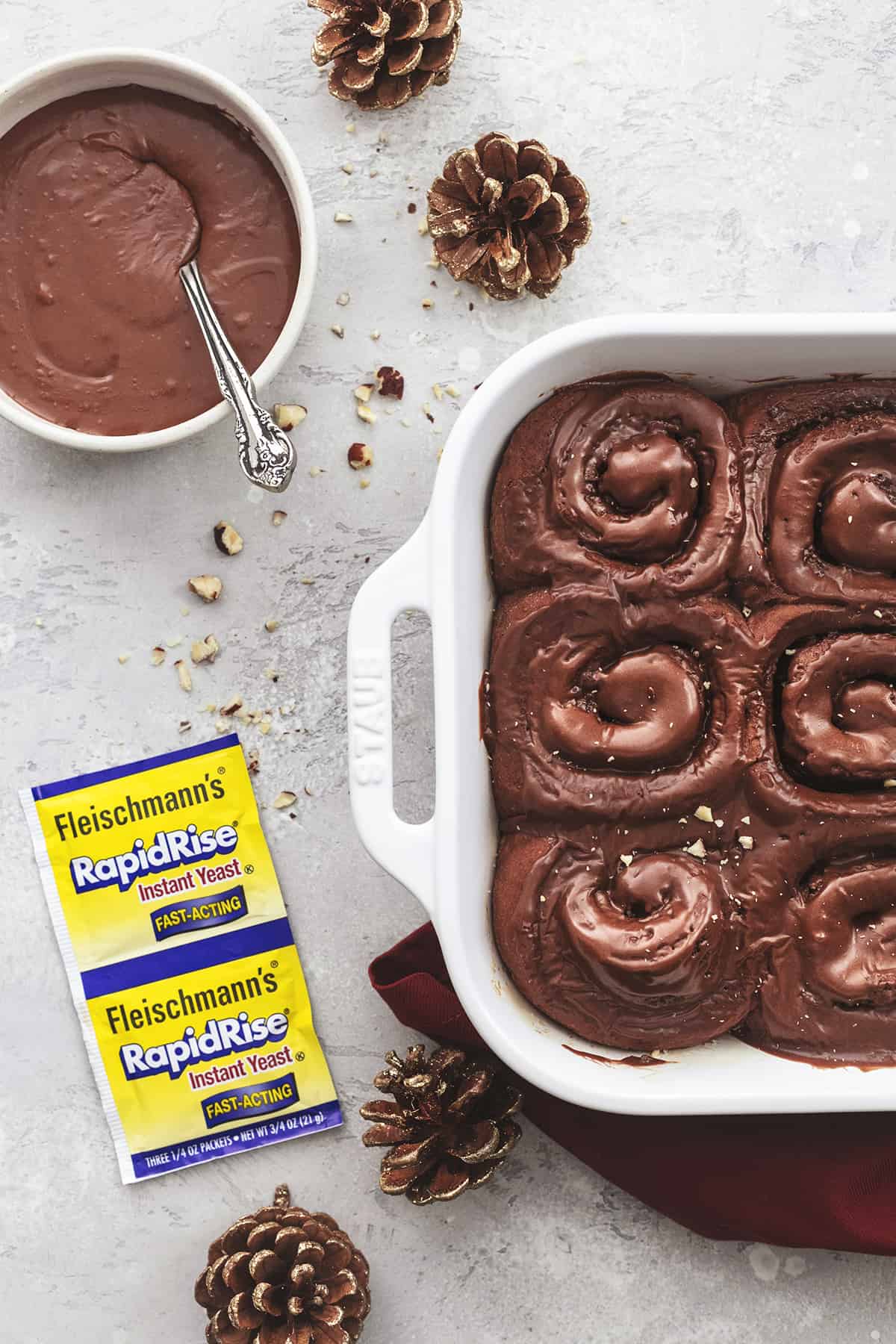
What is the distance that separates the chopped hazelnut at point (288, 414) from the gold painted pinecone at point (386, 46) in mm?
410

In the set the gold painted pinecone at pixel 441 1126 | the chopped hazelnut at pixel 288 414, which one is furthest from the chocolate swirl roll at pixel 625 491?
the gold painted pinecone at pixel 441 1126

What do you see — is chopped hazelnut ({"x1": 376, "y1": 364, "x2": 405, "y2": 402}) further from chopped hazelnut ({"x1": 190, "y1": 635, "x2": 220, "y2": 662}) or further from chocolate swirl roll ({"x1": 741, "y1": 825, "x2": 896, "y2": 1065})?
chocolate swirl roll ({"x1": 741, "y1": 825, "x2": 896, "y2": 1065})

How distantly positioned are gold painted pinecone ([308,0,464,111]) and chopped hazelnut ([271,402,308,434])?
0.41 metres

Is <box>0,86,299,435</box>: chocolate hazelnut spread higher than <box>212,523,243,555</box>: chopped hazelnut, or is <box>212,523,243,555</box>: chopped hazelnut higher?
<box>0,86,299,435</box>: chocolate hazelnut spread

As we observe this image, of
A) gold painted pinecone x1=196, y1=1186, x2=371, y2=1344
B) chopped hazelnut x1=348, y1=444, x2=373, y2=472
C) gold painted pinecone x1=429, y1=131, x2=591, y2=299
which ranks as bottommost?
gold painted pinecone x1=196, y1=1186, x2=371, y2=1344

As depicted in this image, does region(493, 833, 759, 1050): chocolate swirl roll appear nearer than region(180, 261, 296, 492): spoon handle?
Yes

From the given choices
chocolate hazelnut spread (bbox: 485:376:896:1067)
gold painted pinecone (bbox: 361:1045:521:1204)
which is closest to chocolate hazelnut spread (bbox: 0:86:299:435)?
chocolate hazelnut spread (bbox: 485:376:896:1067)

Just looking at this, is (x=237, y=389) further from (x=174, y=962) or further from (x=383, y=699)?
(x=174, y=962)

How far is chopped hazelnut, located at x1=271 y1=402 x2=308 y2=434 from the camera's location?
1587mm

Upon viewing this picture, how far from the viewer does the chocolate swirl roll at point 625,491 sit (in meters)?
1.31

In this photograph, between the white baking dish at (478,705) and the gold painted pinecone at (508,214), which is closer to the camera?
the white baking dish at (478,705)

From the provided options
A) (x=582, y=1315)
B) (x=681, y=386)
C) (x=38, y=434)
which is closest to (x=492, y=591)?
(x=681, y=386)

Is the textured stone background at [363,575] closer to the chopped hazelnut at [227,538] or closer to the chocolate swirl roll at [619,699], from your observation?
the chopped hazelnut at [227,538]

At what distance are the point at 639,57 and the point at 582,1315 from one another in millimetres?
1735
